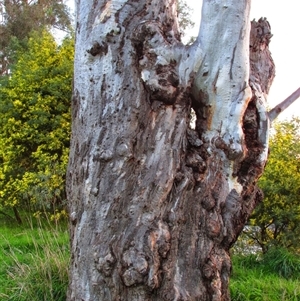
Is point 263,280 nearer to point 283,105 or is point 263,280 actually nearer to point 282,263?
point 282,263

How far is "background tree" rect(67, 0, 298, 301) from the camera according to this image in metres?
2.53

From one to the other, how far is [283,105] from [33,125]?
653cm

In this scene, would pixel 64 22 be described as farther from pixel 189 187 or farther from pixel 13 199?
pixel 189 187

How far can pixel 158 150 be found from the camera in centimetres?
262

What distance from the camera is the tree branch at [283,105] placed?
313cm

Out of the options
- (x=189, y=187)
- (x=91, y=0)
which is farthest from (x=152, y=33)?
(x=189, y=187)

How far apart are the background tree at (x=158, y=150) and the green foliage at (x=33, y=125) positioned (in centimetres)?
597

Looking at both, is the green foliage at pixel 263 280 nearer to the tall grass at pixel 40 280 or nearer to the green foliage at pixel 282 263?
the green foliage at pixel 282 263

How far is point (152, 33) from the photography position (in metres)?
2.68

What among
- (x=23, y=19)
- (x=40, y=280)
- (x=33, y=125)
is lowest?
(x=40, y=280)

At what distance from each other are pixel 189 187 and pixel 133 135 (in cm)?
46

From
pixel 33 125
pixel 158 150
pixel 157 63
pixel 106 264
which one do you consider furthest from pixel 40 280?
pixel 33 125

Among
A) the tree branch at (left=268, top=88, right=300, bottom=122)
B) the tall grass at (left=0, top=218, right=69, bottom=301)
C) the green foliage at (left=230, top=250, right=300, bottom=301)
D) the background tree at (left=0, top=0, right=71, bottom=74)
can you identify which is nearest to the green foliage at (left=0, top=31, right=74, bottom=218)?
the tall grass at (left=0, top=218, right=69, bottom=301)

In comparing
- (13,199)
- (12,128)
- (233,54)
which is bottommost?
(13,199)
